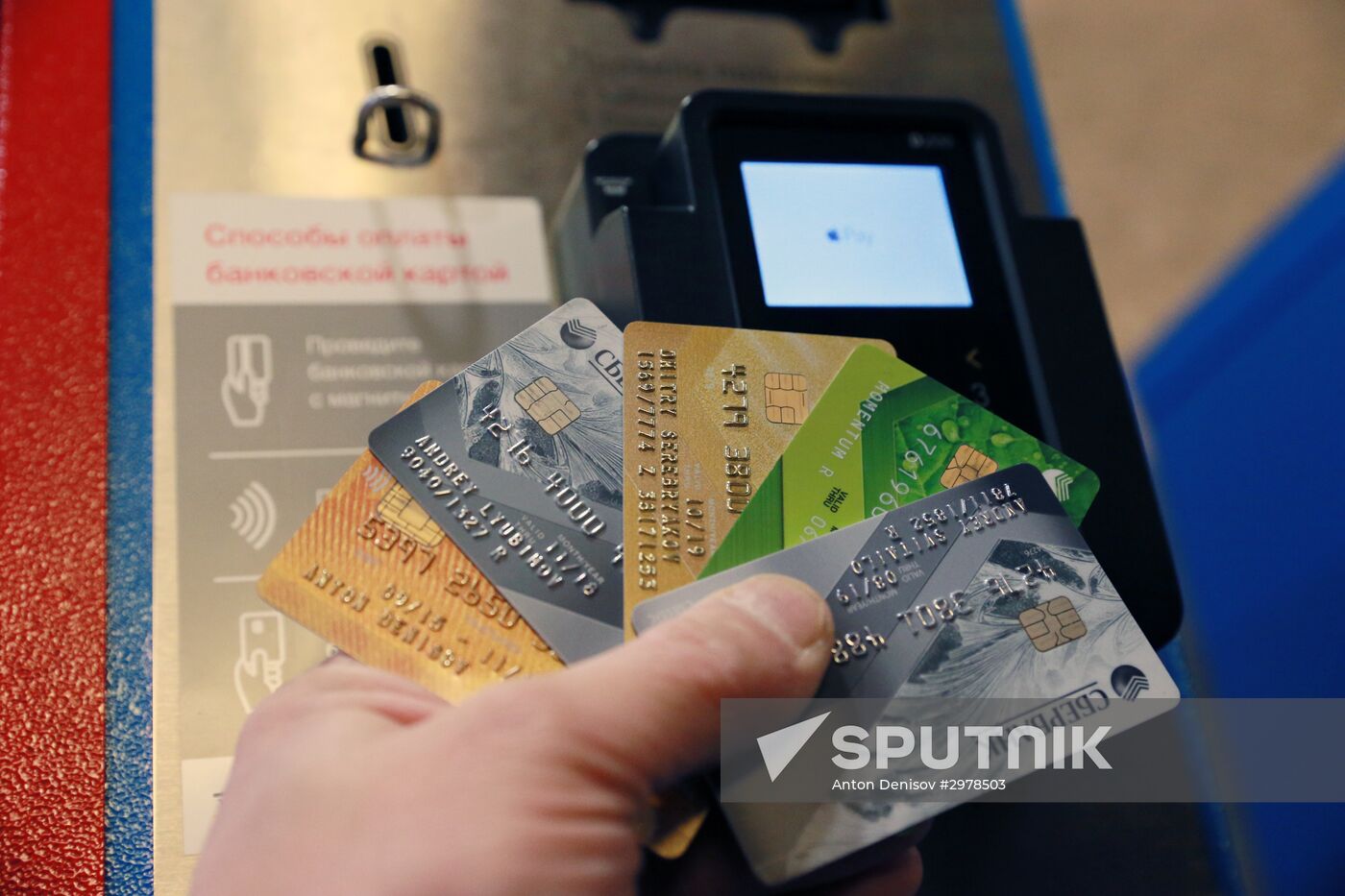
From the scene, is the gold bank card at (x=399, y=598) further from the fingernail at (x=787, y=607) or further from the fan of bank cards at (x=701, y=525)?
the fingernail at (x=787, y=607)

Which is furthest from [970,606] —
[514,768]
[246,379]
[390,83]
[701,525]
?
[390,83]

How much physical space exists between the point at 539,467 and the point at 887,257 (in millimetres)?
299

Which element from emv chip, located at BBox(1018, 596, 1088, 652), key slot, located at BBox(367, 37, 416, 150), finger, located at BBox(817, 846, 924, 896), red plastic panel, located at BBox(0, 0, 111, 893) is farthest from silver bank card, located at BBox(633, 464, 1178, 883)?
key slot, located at BBox(367, 37, 416, 150)

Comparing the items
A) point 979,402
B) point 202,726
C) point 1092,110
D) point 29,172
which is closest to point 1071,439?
point 979,402

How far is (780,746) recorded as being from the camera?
0.51 meters

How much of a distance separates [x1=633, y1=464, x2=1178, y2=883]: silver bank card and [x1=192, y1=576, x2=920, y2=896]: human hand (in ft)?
0.10

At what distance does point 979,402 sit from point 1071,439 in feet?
0.23

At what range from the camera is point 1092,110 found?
200cm

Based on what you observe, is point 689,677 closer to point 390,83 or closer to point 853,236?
point 853,236

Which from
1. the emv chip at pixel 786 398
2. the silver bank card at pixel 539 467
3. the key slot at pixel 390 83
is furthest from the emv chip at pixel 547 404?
the key slot at pixel 390 83

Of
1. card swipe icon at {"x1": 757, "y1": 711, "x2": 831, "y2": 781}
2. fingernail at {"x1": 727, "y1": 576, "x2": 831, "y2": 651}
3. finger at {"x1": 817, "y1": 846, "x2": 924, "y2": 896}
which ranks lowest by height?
finger at {"x1": 817, "y1": 846, "x2": 924, "y2": 896}

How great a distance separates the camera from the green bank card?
59 centimetres

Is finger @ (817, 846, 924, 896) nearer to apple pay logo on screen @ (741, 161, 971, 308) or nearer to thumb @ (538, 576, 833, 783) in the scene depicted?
thumb @ (538, 576, 833, 783)

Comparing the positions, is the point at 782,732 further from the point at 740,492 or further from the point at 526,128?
the point at 526,128
